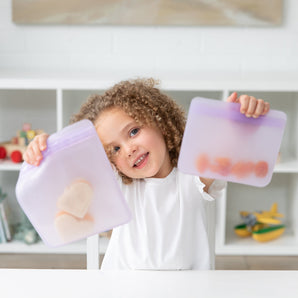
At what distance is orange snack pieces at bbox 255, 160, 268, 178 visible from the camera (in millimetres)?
655

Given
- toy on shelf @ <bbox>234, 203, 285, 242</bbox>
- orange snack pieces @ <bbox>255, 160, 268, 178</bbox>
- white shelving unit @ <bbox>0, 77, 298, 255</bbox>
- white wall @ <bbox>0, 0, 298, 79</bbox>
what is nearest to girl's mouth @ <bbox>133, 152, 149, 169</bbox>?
orange snack pieces @ <bbox>255, 160, 268, 178</bbox>

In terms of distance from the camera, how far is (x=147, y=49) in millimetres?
2168

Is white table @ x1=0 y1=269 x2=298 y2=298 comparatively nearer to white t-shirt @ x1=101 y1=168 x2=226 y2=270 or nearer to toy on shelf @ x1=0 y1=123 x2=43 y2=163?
white t-shirt @ x1=101 y1=168 x2=226 y2=270

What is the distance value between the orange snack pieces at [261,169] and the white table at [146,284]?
13 centimetres

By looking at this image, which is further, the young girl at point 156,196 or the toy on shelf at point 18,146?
the toy on shelf at point 18,146

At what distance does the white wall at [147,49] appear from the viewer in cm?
215

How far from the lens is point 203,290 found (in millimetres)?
601

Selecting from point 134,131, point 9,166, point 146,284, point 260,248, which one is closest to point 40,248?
point 9,166

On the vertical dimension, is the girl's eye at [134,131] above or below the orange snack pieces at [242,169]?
above

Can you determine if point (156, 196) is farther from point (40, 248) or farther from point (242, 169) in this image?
point (40, 248)

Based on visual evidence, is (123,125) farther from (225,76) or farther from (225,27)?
(225,27)

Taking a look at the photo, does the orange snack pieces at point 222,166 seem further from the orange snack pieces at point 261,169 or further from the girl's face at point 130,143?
the girl's face at point 130,143

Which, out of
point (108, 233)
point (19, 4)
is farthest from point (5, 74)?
point (108, 233)

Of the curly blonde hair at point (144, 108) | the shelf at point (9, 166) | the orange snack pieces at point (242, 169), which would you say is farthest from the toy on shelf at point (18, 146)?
the orange snack pieces at point (242, 169)
